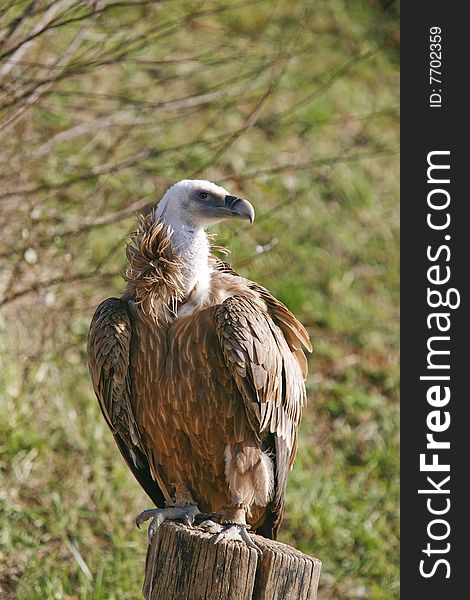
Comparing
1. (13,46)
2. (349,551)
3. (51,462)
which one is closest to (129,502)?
(51,462)

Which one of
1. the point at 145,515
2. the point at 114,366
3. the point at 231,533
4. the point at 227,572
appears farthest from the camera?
the point at 114,366

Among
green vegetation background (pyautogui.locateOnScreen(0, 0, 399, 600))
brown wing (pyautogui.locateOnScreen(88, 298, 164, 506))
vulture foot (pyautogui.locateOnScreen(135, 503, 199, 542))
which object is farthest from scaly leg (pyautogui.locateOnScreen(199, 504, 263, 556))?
green vegetation background (pyautogui.locateOnScreen(0, 0, 399, 600))

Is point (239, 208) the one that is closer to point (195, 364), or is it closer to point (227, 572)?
point (195, 364)

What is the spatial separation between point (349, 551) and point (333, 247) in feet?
10.9

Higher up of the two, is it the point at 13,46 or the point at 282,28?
the point at 282,28

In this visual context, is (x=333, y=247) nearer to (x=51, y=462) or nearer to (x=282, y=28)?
(x=282, y=28)

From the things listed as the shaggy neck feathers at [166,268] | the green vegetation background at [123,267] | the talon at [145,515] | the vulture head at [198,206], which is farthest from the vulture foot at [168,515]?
the green vegetation background at [123,267]

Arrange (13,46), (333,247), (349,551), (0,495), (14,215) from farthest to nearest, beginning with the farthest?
(333,247), (349,551), (14,215), (0,495), (13,46)

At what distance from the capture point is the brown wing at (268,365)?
3711 mm

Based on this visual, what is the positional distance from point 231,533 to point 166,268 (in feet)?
3.24

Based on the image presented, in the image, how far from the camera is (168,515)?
12.5 feet

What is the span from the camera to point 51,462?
236 inches

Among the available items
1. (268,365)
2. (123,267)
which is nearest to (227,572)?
(268,365)

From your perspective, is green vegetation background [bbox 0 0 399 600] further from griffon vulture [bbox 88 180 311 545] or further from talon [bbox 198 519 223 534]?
talon [bbox 198 519 223 534]
